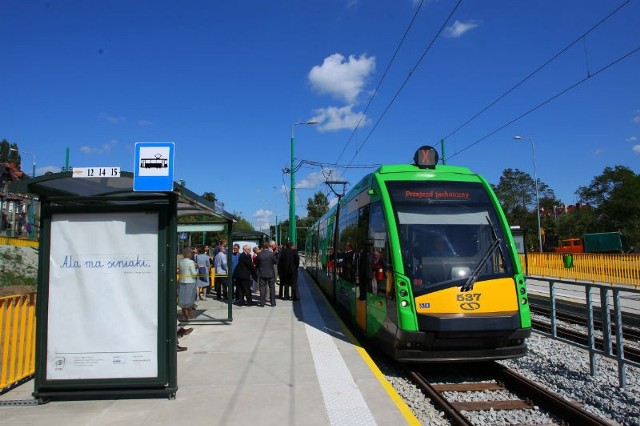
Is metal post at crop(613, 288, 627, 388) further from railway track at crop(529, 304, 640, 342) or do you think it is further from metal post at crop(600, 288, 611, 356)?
railway track at crop(529, 304, 640, 342)

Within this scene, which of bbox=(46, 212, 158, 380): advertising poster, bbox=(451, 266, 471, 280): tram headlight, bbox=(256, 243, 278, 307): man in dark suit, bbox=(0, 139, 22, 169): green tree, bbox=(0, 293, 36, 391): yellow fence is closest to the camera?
bbox=(46, 212, 158, 380): advertising poster

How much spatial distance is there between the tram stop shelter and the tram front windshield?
3.42 m

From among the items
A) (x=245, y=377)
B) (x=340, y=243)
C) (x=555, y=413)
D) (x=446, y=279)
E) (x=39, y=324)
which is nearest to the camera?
(x=39, y=324)

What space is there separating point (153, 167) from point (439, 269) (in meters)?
4.06

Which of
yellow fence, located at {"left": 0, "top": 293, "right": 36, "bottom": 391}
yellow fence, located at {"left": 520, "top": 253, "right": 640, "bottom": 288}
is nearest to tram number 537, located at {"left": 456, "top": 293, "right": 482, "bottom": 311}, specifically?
yellow fence, located at {"left": 0, "top": 293, "right": 36, "bottom": 391}

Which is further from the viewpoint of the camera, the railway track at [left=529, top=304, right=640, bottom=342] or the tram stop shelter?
the railway track at [left=529, top=304, right=640, bottom=342]

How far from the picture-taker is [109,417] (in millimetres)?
5023

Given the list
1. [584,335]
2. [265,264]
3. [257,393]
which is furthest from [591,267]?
[257,393]

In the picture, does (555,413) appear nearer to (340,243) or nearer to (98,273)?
(98,273)

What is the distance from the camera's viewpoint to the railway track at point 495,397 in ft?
18.6

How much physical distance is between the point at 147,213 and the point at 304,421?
9.11 ft

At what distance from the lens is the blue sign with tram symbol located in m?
5.61

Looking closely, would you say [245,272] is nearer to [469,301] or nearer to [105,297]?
[469,301]

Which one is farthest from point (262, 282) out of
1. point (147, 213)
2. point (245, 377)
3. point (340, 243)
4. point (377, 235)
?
point (147, 213)
